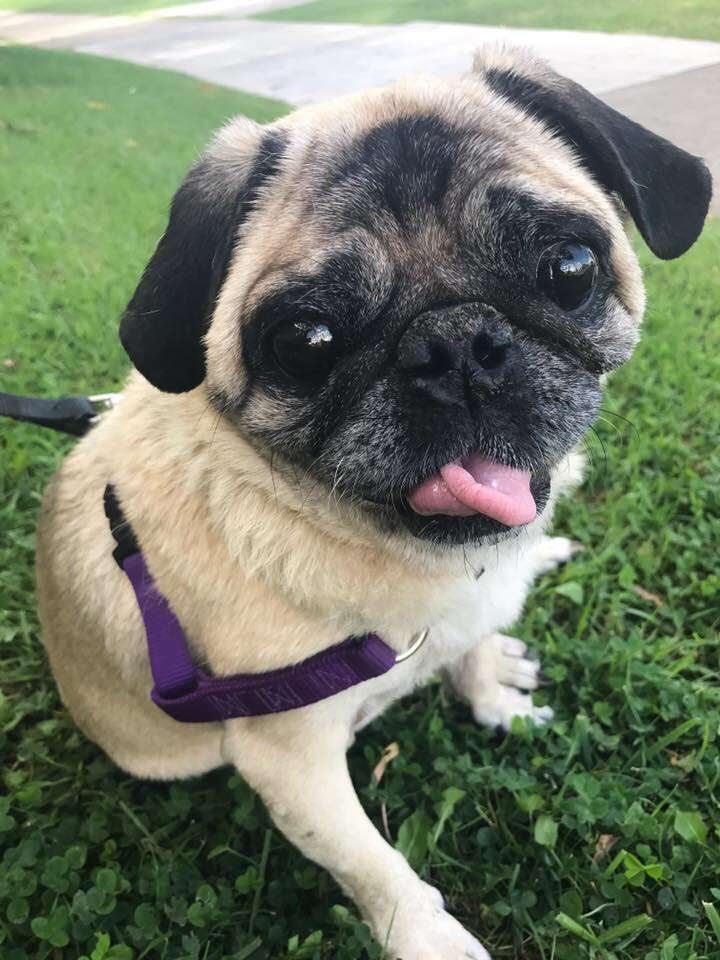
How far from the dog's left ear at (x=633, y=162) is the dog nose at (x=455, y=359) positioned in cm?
62

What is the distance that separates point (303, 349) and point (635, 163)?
1.00 meters

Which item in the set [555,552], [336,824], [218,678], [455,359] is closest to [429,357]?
[455,359]

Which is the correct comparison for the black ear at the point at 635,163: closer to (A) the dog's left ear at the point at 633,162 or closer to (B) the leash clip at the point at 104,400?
(A) the dog's left ear at the point at 633,162

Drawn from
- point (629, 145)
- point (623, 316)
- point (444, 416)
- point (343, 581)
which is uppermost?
point (629, 145)

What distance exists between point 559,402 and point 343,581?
69cm

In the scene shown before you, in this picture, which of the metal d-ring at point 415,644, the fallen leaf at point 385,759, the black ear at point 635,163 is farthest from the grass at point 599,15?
the fallen leaf at point 385,759

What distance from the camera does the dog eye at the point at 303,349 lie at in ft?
4.61

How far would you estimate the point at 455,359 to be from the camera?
135cm

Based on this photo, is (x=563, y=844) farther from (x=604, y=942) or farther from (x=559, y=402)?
(x=559, y=402)

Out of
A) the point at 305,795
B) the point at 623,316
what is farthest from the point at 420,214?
the point at 305,795

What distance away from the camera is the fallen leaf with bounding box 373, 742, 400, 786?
2.24 metres

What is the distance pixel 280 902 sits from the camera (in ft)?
6.50

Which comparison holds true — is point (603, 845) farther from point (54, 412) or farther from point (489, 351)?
point (54, 412)

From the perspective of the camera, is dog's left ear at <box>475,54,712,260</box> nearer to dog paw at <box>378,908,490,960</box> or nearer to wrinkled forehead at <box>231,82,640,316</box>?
wrinkled forehead at <box>231,82,640,316</box>
